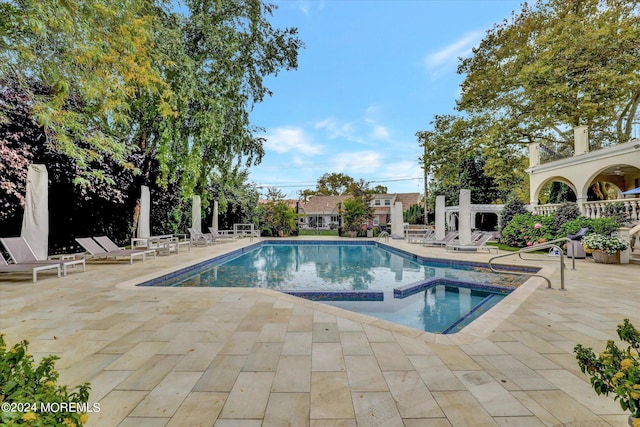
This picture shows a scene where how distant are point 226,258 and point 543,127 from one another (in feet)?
56.0

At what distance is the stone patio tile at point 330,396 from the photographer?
1952 millimetres

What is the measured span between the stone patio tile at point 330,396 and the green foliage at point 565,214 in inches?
463


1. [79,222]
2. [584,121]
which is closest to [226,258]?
[79,222]

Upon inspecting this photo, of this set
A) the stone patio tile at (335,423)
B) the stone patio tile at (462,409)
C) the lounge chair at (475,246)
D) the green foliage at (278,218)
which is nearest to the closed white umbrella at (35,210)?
the stone patio tile at (335,423)

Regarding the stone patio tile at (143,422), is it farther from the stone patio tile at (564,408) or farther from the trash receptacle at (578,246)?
the trash receptacle at (578,246)

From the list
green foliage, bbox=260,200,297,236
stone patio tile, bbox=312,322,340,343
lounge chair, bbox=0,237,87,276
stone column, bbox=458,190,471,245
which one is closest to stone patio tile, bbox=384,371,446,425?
stone patio tile, bbox=312,322,340,343

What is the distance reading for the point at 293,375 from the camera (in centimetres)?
242

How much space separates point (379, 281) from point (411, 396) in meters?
5.56

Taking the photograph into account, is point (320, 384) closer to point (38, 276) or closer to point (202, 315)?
point (202, 315)

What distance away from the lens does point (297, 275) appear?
8.48 meters

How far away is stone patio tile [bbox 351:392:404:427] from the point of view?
187cm

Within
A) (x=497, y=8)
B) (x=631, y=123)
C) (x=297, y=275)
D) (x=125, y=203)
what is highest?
(x=497, y=8)

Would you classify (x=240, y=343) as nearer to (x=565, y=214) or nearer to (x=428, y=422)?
(x=428, y=422)

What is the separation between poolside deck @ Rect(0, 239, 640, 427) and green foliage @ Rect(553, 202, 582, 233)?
23.4ft
